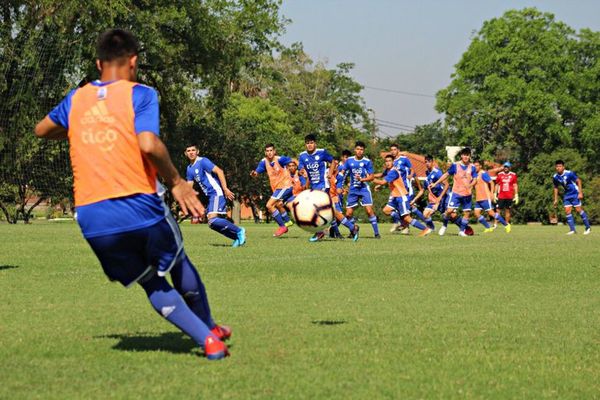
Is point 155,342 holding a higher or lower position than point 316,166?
lower

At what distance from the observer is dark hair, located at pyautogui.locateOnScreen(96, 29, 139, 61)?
6.33 metres

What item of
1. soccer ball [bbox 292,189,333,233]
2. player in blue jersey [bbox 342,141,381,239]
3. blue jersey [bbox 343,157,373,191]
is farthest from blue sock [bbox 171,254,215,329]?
blue jersey [bbox 343,157,373,191]

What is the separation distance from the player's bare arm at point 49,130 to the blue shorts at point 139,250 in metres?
0.82

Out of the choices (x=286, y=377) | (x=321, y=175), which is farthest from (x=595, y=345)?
(x=321, y=175)

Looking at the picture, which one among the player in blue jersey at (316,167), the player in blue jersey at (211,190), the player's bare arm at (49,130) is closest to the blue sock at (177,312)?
the player's bare arm at (49,130)

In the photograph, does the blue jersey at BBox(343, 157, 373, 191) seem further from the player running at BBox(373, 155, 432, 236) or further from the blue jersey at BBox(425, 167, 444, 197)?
the blue jersey at BBox(425, 167, 444, 197)

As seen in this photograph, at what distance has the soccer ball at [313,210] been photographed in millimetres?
10883

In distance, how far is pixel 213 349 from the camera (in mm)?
6355

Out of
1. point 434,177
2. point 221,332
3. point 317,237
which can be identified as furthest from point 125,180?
point 434,177

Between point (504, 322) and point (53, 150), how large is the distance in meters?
36.7

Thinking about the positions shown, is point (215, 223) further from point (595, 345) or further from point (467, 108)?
point (467, 108)

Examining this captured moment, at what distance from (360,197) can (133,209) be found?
20043 millimetres

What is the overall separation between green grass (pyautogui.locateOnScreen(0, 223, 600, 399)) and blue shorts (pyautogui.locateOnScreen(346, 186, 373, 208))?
1133cm

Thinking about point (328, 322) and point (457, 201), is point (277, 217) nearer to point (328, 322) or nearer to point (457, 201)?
point (457, 201)
